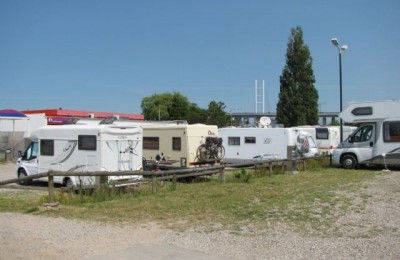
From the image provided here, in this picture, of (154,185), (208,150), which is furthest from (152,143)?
(154,185)

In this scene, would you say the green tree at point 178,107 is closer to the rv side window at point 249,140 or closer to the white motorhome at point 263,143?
the white motorhome at point 263,143

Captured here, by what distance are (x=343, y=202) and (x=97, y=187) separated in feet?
20.6

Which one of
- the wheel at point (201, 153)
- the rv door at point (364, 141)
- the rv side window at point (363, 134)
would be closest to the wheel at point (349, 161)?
the rv door at point (364, 141)

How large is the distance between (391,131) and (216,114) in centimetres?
5292

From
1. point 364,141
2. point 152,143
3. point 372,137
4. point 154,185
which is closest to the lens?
point 154,185

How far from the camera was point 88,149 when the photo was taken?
51.0ft

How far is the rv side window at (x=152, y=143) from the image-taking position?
1995cm

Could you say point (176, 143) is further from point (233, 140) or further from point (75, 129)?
point (233, 140)

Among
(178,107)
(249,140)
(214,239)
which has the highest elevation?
(178,107)

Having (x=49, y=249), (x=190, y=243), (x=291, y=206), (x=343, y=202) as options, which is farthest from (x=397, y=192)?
(x=49, y=249)

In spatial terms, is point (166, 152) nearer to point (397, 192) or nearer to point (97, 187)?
point (97, 187)

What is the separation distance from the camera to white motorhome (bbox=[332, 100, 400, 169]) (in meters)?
19.5

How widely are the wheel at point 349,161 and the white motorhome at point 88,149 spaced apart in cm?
995

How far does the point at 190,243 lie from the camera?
714 centimetres
